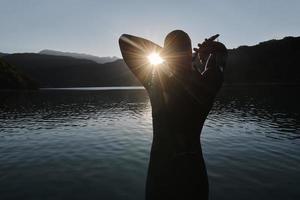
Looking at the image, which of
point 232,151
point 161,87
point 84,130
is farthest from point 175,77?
point 84,130

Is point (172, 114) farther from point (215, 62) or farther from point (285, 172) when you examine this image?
point (285, 172)

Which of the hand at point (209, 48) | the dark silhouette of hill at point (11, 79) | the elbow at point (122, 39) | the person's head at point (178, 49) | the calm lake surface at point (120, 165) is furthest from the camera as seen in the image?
the dark silhouette of hill at point (11, 79)

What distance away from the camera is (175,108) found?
370cm

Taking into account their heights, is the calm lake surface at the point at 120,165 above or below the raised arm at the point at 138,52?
below

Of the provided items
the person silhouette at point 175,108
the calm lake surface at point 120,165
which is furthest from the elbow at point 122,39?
the calm lake surface at point 120,165

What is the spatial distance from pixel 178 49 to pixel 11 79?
673ft

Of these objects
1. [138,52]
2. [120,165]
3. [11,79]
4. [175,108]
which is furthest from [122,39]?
[11,79]

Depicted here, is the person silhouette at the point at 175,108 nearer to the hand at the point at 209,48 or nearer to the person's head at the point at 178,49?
the person's head at the point at 178,49

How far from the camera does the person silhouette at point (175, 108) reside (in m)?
3.58

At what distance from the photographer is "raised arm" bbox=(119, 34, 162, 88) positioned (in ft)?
11.8

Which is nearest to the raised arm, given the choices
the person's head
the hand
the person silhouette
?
the person silhouette

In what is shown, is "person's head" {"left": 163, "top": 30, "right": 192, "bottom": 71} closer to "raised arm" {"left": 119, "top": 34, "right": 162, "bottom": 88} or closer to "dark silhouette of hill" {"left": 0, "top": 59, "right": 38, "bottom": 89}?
"raised arm" {"left": 119, "top": 34, "right": 162, "bottom": 88}

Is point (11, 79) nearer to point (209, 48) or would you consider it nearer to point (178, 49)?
point (209, 48)

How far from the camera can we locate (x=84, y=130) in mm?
33688
